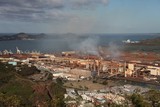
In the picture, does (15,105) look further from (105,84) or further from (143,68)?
(143,68)

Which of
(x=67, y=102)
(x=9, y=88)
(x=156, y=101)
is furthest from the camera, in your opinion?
(x=9, y=88)

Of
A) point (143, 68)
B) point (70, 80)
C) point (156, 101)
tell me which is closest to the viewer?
point (156, 101)

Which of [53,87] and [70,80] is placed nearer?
[53,87]

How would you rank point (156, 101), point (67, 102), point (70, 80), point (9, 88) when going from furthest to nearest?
point (70, 80) → point (9, 88) → point (67, 102) → point (156, 101)

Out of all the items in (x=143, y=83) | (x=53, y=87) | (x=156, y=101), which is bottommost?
(x=143, y=83)

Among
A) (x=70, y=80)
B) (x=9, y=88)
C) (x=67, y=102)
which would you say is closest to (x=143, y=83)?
(x=70, y=80)

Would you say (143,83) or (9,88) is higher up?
(9,88)

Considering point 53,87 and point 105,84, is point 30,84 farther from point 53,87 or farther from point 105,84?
point 105,84

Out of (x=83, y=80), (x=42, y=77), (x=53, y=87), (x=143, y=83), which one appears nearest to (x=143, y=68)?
(x=143, y=83)

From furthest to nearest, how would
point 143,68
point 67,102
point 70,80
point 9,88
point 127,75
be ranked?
point 143,68, point 127,75, point 70,80, point 9,88, point 67,102
